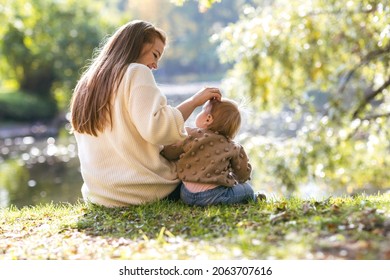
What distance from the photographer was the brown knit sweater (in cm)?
432

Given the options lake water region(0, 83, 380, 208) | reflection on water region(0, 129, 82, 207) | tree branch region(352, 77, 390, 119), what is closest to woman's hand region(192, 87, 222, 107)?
lake water region(0, 83, 380, 208)

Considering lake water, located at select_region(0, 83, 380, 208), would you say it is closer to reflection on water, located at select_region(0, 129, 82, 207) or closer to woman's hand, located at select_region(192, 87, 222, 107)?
reflection on water, located at select_region(0, 129, 82, 207)

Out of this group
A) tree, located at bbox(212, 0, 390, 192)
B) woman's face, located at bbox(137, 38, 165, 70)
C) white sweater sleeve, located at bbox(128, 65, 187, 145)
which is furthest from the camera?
tree, located at bbox(212, 0, 390, 192)

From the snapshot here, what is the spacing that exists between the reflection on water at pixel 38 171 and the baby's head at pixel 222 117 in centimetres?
696

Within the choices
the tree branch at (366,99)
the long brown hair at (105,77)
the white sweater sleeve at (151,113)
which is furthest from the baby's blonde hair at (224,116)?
the tree branch at (366,99)

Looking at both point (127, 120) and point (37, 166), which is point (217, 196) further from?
point (37, 166)

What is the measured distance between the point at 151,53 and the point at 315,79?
6.28 meters

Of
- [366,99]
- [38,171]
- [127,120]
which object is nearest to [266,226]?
[127,120]

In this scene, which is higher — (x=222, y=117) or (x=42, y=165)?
(x=222, y=117)

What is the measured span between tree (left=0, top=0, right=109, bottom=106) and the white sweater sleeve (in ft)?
89.8

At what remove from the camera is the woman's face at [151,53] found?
4488 mm

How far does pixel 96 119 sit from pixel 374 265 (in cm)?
232

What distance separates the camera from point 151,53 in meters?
4.51

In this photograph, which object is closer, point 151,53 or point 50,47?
point 151,53
